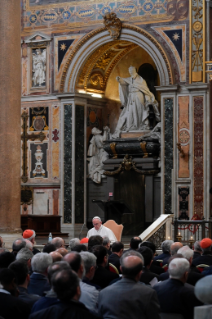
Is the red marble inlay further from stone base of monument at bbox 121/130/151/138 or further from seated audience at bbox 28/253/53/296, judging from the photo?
seated audience at bbox 28/253/53/296

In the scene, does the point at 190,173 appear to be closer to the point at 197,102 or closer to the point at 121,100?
the point at 197,102

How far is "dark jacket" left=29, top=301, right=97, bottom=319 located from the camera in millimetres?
4180

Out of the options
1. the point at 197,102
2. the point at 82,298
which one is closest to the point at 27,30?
the point at 197,102

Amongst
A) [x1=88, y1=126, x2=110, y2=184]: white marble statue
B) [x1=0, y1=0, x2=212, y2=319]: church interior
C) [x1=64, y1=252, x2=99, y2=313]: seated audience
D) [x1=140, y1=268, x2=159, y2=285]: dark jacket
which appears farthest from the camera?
[x1=88, y1=126, x2=110, y2=184]: white marble statue

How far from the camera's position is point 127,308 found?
15.6 ft

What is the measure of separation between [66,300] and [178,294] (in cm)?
140

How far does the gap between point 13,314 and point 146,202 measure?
1443cm

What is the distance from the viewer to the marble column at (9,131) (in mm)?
12836

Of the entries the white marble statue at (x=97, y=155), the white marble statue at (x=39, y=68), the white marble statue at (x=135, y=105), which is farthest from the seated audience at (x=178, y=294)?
the white marble statue at (x=39, y=68)

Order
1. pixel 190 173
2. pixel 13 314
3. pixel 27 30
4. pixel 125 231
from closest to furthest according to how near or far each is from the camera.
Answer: pixel 13 314 < pixel 190 173 < pixel 125 231 < pixel 27 30

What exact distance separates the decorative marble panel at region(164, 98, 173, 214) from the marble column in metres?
6.28

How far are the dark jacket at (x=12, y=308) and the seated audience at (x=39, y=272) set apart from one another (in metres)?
0.87

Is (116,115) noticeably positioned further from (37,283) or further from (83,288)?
(83,288)

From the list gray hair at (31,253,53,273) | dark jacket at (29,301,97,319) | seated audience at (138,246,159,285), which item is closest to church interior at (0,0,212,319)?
seated audience at (138,246,159,285)
